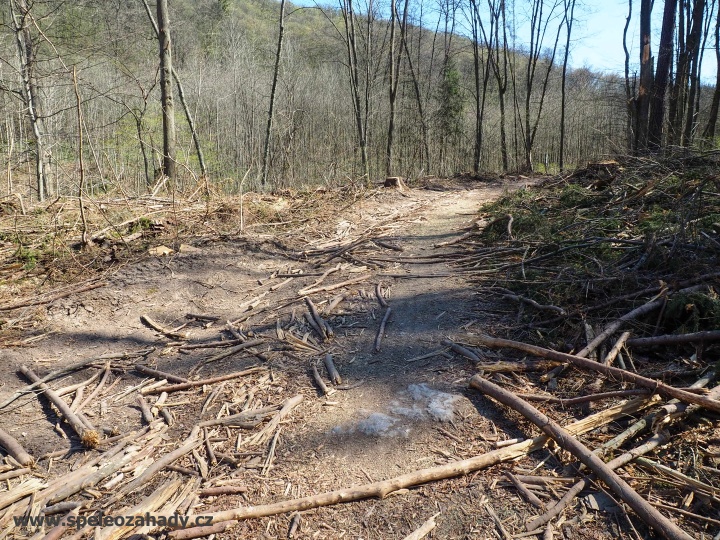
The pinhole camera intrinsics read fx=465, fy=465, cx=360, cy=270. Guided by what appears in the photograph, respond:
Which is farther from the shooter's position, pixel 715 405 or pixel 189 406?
pixel 189 406

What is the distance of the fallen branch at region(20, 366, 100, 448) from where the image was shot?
93.1 inches

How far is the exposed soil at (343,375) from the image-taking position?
75.2 inches

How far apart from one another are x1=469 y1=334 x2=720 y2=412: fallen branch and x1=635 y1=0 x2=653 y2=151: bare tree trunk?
7709mm

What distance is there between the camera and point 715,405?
83.0 inches

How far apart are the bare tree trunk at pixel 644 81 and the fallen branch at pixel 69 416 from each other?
9.70 meters

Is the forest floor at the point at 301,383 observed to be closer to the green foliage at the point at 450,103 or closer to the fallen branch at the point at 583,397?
the fallen branch at the point at 583,397

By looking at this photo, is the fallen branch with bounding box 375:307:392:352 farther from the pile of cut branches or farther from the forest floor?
the pile of cut branches

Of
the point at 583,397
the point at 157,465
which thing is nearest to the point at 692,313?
the point at 583,397

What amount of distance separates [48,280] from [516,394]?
4167 mm

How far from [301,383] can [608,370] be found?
1.74m

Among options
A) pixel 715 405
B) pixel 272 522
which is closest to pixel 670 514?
pixel 715 405

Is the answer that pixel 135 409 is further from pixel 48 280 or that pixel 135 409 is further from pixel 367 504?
pixel 48 280

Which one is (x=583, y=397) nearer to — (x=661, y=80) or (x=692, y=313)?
(x=692, y=313)

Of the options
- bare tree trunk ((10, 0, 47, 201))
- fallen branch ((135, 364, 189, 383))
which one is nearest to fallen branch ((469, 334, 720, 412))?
fallen branch ((135, 364, 189, 383))
